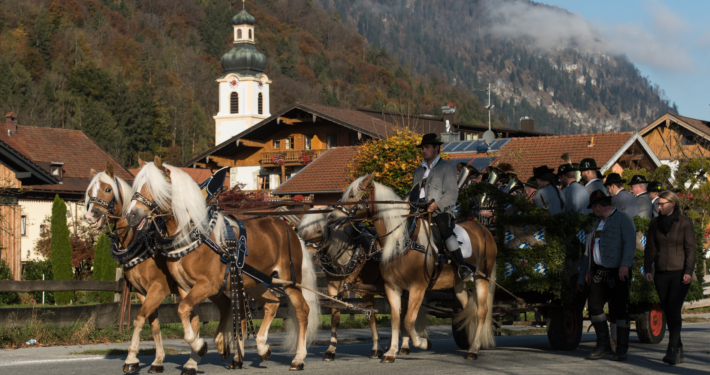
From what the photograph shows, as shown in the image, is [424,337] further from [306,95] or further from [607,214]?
[306,95]

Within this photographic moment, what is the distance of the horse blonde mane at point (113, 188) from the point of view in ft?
29.2

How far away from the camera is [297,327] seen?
10.3 metres

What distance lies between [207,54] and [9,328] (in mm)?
138482

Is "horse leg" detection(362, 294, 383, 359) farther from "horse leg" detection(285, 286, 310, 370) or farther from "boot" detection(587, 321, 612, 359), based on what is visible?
"boot" detection(587, 321, 612, 359)

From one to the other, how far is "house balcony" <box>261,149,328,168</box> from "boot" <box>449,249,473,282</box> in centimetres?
3915

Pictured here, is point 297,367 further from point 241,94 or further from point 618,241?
point 241,94

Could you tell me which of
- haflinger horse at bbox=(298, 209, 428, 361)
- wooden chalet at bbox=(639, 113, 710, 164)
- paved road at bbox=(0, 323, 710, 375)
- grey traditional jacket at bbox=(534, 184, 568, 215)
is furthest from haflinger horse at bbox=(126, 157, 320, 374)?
wooden chalet at bbox=(639, 113, 710, 164)

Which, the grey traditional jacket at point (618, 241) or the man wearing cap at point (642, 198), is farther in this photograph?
the man wearing cap at point (642, 198)

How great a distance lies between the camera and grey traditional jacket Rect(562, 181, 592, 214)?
1181cm

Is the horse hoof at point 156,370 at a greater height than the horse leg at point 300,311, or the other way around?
the horse leg at point 300,311

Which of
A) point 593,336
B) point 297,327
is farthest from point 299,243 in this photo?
point 593,336

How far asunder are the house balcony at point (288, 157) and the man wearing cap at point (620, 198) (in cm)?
3820

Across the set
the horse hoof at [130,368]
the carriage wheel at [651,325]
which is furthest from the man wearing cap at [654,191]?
the horse hoof at [130,368]

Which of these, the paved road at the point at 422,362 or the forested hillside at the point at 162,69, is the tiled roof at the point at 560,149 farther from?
the forested hillside at the point at 162,69
